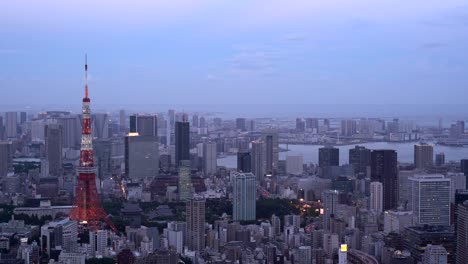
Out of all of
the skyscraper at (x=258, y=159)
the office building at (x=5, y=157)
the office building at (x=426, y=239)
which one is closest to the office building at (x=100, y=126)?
the office building at (x=5, y=157)

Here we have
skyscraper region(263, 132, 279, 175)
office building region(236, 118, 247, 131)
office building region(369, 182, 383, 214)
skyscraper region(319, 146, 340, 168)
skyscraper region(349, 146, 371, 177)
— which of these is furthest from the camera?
office building region(236, 118, 247, 131)

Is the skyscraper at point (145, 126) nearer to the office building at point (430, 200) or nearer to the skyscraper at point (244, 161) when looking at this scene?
the skyscraper at point (244, 161)

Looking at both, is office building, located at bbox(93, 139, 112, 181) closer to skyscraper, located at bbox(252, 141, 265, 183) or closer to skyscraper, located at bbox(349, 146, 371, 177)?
skyscraper, located at bbox(252, 141, 265, 183)

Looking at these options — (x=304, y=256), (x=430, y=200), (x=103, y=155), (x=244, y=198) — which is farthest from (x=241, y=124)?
(x=304, y=256)

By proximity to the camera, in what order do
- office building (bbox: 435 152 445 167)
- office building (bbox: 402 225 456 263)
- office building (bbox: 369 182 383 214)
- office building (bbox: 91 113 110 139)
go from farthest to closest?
office building (bbox: 91 113 110 139) → office building (bbox: 435 152 445 167) → office building (bbox: 369 182 383 214) → office building (bbox: 402 225 456 263)

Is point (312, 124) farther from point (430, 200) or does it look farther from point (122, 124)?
point (430, 200)

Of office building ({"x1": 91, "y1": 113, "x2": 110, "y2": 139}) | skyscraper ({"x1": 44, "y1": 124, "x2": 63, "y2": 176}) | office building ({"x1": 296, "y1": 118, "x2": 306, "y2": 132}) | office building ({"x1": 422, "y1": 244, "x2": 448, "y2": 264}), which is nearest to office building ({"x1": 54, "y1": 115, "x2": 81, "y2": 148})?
skyscraper ({"x1": 44, "y1": 124, "x2": 63, "y2": 176})
